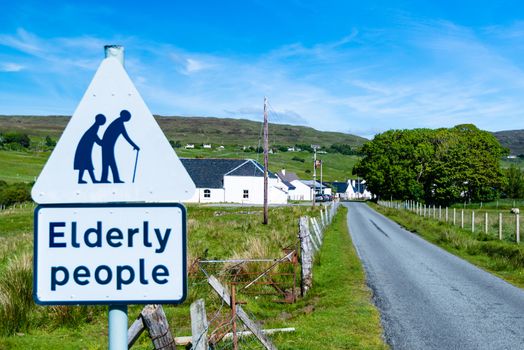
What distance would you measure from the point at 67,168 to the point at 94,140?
18cm

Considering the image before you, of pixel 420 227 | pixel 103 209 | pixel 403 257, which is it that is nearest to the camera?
pixel 103 209

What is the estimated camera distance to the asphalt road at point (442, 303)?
820 cm

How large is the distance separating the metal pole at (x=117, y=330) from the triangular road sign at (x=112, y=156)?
0.52 metres

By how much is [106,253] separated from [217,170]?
70233 millimetres

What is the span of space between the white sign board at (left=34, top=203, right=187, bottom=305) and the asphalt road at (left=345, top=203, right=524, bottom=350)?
620 cm

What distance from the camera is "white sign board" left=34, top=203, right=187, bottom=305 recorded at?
2469mm

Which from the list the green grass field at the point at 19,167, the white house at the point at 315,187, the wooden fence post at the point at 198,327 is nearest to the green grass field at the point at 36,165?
the green grass field at the point at 19,167

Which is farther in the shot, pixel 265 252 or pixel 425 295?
pixel 265 252

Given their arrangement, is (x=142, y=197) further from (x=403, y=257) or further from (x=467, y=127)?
(x=467, y=127)

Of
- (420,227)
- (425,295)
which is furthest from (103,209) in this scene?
(420,227)

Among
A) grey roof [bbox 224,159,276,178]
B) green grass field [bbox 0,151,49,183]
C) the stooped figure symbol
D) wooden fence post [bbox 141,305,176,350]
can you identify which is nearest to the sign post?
the stooped figure symbol

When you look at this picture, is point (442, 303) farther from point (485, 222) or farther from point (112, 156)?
point (485, 222)

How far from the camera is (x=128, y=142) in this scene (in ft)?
8.29

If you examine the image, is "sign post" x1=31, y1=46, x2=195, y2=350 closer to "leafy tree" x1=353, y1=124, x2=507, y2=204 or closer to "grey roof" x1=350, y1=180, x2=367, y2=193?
"leafy tree" x1=353, y1=124, x2=507, y2=204
